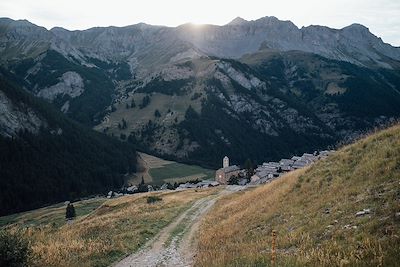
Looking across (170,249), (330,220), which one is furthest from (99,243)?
(330,220)

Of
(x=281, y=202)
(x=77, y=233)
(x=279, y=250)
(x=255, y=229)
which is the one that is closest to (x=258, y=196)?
(x=281, y=202)

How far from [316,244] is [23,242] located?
15.0m

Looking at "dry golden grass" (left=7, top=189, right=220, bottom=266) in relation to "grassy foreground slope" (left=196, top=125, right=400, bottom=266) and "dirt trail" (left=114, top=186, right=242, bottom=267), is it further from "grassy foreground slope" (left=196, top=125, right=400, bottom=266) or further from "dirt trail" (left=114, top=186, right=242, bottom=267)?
"grassy foreground slope" (left=196, top=125, right=400, bottom=266)

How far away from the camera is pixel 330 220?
73.1ft

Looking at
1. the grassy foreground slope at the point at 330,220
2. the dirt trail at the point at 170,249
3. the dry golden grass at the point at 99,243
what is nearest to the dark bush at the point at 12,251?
the dry golden grass at the point at 99,243

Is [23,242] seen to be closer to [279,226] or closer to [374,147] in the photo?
[279,226]

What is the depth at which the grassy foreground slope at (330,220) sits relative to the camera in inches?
608

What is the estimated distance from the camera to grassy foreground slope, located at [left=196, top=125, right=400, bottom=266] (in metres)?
15.5

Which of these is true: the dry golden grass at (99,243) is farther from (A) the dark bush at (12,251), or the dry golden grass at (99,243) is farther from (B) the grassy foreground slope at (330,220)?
(B) the grassy foreground slope at (330,220)

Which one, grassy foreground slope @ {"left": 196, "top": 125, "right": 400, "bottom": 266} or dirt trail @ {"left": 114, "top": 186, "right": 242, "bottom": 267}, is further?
dirt trail @ {"left": 114, "top": 186, "right": 242, "bottom": 267}

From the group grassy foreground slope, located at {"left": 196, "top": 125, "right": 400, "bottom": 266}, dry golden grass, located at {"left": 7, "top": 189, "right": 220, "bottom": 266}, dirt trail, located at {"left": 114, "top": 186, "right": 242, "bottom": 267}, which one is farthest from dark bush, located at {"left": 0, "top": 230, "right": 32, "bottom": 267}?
grassy foreground slope, located at {"left": 196, "top": 125, "right": 400, "bottom": 266}

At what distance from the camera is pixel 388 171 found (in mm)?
24781

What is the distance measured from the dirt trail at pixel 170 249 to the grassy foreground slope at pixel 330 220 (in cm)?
143

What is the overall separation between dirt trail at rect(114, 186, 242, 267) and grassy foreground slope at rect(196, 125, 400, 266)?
1.43m
